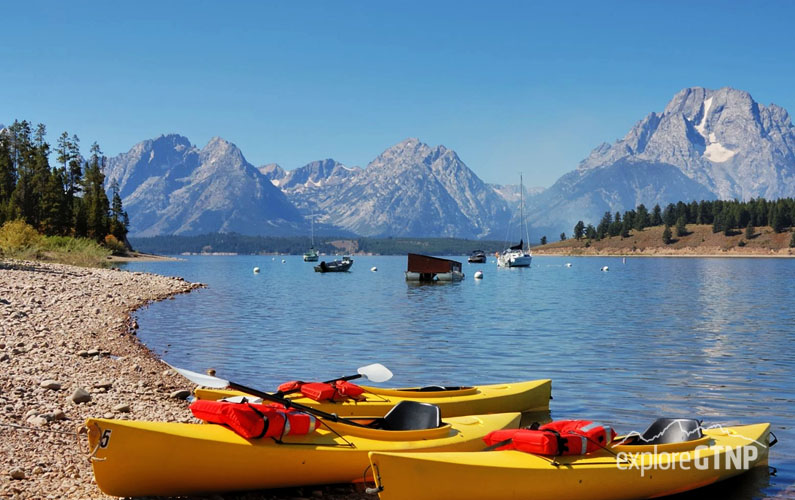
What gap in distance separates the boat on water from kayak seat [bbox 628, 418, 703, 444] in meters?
76.4

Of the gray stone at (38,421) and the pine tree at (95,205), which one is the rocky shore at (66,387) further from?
the pine tree at (95,205)

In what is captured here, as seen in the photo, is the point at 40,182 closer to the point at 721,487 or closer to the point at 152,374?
the point at 152,374

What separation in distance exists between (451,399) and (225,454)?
6057 millimetres

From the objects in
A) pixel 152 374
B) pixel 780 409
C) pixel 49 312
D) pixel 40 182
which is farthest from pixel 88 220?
pixel 780 409

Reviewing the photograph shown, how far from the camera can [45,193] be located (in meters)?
102

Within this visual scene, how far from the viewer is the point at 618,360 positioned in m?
25.8

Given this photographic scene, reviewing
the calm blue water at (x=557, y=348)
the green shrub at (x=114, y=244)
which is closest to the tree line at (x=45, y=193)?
the green shrub at (x=114, y=244)

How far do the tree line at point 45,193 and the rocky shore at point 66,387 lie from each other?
6490 centimetres

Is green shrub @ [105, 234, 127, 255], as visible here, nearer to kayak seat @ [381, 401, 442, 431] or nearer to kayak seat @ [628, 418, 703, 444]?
kayak seat @ [381, 401, 442, 431]

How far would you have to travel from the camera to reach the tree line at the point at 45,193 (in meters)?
99.2

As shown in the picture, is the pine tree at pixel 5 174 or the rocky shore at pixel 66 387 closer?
the rocky shore at pixel 66 387

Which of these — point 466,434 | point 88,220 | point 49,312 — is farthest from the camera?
point 88,220

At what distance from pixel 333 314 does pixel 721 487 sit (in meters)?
34.4

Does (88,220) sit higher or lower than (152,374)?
higher
